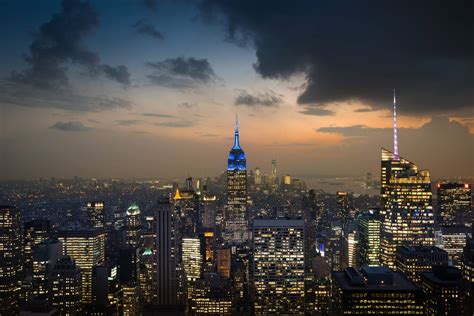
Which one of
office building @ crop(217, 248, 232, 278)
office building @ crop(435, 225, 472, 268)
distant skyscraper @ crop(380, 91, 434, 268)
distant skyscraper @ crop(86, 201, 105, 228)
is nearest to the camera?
office building @ crop(435, 225, 472, 268)

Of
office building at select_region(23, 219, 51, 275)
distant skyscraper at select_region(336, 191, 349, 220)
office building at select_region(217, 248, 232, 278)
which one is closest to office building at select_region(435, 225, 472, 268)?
distant skyscraper at select_region(336, 191, 349, 220)

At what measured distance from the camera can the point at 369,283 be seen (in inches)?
469

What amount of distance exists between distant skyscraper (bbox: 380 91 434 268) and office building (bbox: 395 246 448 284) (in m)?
3.07

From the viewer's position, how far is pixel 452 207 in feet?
70.7

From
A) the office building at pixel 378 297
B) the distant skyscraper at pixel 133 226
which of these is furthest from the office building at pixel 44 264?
the office building at pixel 378 297

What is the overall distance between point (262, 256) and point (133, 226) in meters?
7.52

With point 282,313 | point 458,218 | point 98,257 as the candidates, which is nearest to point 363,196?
point 458,218

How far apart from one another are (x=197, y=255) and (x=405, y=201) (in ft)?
32.4

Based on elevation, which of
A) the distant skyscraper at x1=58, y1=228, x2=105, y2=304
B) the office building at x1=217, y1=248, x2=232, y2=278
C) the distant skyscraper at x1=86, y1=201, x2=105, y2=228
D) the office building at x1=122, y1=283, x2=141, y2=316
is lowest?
the office building at x1=122, y1=283, x2=141, y2=316

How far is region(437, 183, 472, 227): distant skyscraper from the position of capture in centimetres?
1839

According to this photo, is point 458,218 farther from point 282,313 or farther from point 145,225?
point 145,225

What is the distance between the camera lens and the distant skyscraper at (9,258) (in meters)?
12.7

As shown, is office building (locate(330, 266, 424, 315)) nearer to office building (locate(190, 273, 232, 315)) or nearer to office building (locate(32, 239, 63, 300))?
office building (locate(190, 273, 232, 315))

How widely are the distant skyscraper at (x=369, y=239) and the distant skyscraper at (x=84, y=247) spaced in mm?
11354
